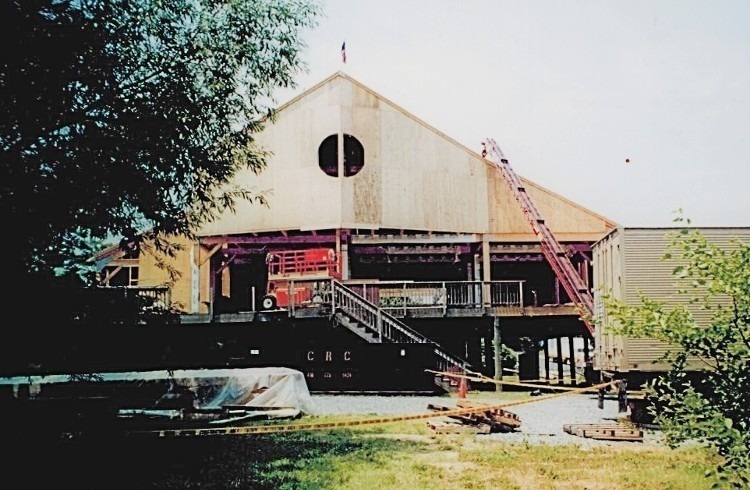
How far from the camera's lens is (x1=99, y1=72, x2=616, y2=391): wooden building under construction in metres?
24.2

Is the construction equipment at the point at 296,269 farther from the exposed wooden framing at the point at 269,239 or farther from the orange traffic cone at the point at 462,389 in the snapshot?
the orange traffic cone at the point at 462,389

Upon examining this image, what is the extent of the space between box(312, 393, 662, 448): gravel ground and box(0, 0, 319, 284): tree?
6964 millimetres

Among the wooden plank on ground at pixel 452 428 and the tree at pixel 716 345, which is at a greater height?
the tree at pixel 716 345

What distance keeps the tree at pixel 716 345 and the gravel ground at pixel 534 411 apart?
5458 mm

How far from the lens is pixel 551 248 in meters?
27.0

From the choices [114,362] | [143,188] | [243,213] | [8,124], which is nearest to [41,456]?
[114,362]

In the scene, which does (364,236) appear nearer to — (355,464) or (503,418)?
(503,418)

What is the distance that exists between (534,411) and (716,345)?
1100 centimetres

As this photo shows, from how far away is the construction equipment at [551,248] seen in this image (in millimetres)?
25266

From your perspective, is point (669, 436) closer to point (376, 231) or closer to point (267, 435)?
point (267, 435)

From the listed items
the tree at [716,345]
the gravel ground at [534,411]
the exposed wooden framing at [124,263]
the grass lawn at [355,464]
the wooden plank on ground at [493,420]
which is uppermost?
the exposed wooden framing at [124,263]

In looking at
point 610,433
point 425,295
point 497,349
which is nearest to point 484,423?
point 610,433

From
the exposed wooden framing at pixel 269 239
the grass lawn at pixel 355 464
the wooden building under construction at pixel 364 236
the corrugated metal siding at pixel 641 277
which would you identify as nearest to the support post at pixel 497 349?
the wooden building under construction at pixel 364 236

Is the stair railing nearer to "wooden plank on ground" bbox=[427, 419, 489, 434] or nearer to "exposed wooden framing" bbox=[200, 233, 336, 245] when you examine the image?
"exposed wooden framing" bbox=[200, 233, 336, 245]
